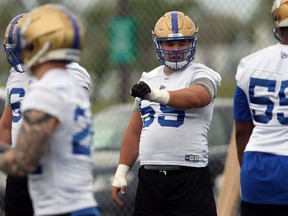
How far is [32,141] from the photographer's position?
13.4ft

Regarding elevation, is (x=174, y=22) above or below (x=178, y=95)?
above

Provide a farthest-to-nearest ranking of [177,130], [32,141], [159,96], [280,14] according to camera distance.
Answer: [177,130], [159,96], [280,14], [32,141]

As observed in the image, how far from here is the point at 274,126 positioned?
17.5 ft

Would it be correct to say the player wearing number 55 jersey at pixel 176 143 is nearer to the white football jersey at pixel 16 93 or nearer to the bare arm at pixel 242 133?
the bare arm at pixel 242 133

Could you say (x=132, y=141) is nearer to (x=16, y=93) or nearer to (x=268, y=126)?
(x=16, y=93)

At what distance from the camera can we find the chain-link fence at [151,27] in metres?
9.31

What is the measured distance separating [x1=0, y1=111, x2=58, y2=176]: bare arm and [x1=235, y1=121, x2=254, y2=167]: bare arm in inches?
76.5

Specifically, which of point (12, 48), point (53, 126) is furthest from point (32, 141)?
point (12, 48)

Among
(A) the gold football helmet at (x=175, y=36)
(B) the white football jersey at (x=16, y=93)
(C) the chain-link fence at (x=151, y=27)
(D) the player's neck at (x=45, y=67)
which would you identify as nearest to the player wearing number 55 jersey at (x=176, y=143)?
(A) the gold football helmet at (x=175, y=36)

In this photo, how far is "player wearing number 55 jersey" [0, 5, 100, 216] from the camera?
409cm

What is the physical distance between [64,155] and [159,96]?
1.49 meters

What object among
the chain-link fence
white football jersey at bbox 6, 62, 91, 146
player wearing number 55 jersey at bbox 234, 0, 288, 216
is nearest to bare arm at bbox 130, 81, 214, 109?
player wearing number 55 jersey at bbox 234, 0, 288, 216

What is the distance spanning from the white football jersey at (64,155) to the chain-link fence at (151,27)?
15.9 ft

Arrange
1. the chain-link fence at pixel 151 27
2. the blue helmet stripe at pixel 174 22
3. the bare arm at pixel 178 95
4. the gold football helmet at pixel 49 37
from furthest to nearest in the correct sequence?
the chain-link fence at pixel 151 27
the blue helmet stripe at pixel 174 22
the bare arm at pixel 178 95
the gold football helmet at pixel 49 37
